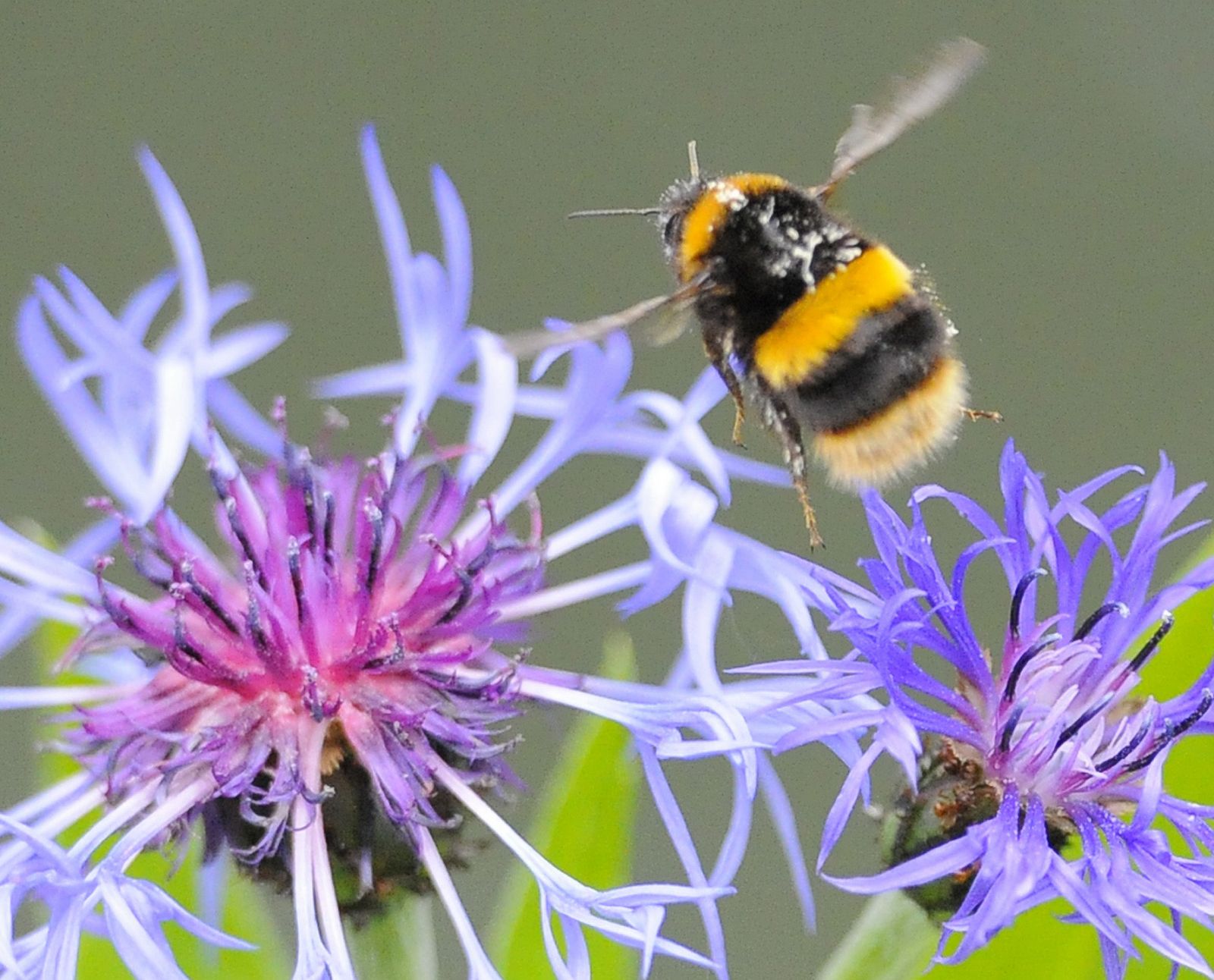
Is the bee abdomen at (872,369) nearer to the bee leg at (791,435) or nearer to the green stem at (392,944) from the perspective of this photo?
the bee leg at (791,435)

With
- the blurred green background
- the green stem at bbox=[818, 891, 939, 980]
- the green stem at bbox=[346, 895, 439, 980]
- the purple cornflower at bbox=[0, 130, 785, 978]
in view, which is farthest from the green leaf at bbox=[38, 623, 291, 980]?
the blurred green background

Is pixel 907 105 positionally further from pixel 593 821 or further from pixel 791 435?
pixel 593 821

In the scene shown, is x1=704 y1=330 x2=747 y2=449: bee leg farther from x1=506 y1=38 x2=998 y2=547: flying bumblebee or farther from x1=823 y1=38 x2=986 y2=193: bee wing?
x1=823 y1=38 x2=986 y2=193: bee wing

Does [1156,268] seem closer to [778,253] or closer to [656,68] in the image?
[656,68]

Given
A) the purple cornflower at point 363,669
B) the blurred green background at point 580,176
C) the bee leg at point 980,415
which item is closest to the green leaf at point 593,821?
the purple cornflower at point 363,669

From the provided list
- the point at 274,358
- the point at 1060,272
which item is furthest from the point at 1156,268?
the point at 274,358

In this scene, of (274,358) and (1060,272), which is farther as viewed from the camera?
(1060,272)

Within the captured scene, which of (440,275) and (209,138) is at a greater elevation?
(209,138)
